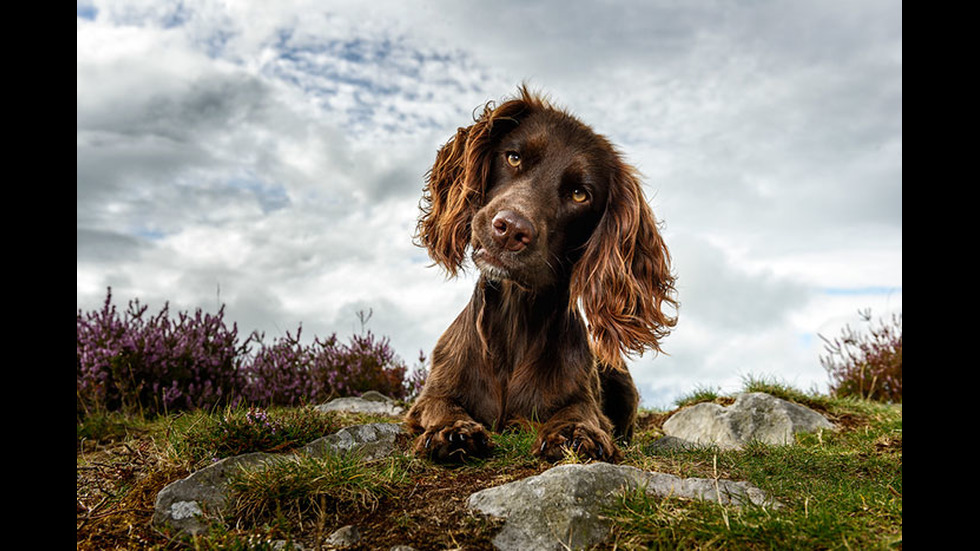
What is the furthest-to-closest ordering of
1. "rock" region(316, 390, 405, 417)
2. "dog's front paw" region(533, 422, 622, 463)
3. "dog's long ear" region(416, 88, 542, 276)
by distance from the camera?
1. "rock" region(316, 390, 405, 417)
2. "dog's long ear" region(416, 88, 542, 276)
3. "dog's front paw" region(533, 422, 622, 463)

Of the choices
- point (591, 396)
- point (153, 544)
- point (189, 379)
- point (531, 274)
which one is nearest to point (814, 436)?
point (591, 396)

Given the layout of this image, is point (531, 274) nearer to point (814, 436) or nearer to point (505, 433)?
point (505, 433)

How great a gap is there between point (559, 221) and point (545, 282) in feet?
1.07

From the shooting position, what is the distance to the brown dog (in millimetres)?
3493

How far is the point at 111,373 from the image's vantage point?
270 inches

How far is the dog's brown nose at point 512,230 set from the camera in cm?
326

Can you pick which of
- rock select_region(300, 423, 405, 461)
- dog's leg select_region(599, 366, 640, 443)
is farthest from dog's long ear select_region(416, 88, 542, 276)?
dog's leg select_region(599, 366, 640, 443)

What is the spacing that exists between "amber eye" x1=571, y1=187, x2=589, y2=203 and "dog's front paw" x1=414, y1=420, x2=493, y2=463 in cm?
124

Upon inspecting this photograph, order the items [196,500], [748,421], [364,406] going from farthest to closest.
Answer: [364,406], [748,421], [196,500]

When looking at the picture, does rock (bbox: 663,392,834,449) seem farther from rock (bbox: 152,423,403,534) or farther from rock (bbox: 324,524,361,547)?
rock (bbox: 324,524,361,547)

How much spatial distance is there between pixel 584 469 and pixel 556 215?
1341mm

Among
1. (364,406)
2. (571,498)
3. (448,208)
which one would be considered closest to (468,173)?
(448,208)

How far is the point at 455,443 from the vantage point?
3.28 metres

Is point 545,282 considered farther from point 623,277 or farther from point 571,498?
point 571,498
